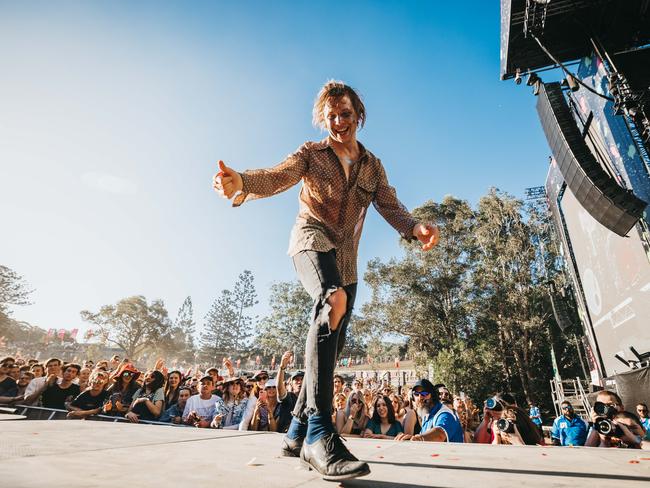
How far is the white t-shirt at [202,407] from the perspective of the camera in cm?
550

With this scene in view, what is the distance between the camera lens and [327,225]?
176cm

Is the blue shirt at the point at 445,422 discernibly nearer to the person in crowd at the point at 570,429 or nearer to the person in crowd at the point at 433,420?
the person in crowd at the point at 433,420

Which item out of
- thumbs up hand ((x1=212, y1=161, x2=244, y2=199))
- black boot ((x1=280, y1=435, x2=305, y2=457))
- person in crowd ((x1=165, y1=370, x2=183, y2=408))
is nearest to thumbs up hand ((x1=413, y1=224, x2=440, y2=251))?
thumbs up hand ((x1=212, y1=161, x2=244, y2=199))

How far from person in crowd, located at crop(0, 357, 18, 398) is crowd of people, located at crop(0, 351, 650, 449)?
13mm

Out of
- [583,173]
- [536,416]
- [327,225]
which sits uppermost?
[583,173]

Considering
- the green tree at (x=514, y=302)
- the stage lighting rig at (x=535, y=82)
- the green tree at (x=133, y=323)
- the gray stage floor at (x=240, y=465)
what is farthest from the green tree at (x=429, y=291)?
the green tree at (x=133, y=323)

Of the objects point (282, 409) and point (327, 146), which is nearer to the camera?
point (327, 146)

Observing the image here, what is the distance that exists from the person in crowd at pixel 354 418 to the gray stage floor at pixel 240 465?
136 inches

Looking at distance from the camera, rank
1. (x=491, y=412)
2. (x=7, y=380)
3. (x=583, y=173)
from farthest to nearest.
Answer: (x=583, y=173) → (x=7, y=380) → (x=491, y=412)

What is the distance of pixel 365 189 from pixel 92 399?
5.94m

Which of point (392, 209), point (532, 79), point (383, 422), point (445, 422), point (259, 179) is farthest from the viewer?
point (532, 79)

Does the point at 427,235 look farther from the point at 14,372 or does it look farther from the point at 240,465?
the point at 14,372

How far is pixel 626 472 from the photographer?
1389 mm

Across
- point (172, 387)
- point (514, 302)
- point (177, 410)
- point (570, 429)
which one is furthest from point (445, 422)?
point (514, 302)
